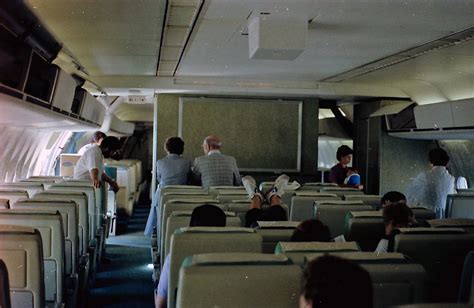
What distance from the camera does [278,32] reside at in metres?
5.29

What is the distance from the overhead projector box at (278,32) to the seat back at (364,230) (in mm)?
1945

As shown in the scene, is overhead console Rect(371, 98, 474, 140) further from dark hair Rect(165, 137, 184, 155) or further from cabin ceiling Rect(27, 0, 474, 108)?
dark hair Rect(165, 137, 184, 155)

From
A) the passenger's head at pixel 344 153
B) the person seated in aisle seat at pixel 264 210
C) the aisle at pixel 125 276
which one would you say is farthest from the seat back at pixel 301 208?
the passenger's head at pixel 344 153

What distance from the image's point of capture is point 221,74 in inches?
383

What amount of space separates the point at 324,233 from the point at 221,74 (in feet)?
21.6

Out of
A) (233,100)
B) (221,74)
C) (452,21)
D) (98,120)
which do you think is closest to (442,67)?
(452,21)

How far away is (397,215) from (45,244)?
2.34 m

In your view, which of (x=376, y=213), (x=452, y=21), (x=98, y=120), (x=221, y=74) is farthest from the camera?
(x=98, y=120)

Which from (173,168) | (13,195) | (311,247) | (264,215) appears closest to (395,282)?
(311,247)

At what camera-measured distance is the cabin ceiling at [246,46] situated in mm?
4645

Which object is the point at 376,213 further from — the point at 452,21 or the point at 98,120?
the point at 98,120

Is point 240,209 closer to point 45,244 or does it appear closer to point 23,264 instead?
point 45,244

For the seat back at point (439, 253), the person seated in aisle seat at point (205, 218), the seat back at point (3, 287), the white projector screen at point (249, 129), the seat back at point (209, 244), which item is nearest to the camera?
the seat back at point (3, 287)

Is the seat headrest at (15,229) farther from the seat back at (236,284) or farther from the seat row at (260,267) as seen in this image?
the seat back at (236,284)
